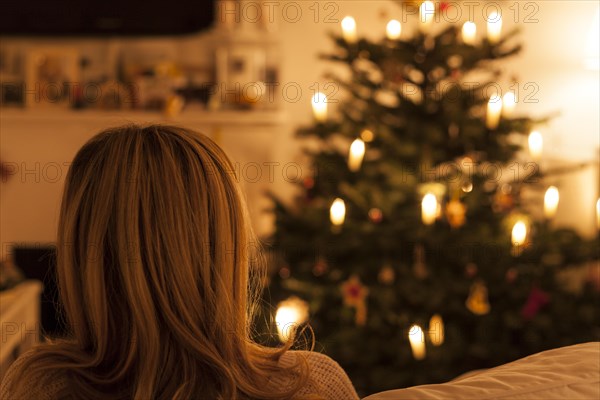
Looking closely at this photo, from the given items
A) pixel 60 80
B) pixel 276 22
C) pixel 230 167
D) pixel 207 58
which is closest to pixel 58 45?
pixel 60 80

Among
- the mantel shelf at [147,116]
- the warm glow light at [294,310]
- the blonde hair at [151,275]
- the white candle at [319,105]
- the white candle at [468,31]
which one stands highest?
the white candle at [468,31]

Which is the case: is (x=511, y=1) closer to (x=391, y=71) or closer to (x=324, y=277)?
(x=391, y=71)

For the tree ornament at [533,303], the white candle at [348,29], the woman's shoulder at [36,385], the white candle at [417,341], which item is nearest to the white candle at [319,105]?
the white candle at [348,29]

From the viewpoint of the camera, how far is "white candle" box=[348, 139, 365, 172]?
2660 mm

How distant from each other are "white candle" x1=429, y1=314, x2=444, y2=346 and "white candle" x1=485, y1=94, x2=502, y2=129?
700mm

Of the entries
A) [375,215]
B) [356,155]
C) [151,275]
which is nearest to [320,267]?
[375,215]

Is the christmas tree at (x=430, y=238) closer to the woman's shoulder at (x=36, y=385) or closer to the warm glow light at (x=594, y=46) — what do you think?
the warm glow light at (x=594, y=46)

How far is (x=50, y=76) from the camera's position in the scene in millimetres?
3443

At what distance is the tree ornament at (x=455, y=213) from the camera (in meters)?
2.66

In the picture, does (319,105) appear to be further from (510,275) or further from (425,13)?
(510,275)

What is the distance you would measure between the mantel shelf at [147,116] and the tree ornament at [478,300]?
1.27 m

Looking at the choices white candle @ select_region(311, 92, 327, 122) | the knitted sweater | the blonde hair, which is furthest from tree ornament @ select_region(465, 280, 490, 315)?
the blonde hair

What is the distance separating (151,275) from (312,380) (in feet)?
0.88

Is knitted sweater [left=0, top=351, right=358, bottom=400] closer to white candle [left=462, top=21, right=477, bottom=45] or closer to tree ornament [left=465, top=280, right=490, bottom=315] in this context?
tree ornament [left=465, top=280, right=490, bottom=315]
